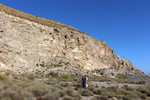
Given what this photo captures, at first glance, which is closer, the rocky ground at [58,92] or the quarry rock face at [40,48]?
the rocky ground at [58,92]

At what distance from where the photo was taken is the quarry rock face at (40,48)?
20.3 meters

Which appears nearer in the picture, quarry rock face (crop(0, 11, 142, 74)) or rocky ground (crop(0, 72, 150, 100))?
rocky ground (crop(0, 72, 150, 100))

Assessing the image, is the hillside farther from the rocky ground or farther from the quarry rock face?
the rocky ground

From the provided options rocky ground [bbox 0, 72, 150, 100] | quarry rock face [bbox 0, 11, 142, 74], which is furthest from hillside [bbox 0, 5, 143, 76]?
rocky ground [bbox 0, 72, 150, 100]

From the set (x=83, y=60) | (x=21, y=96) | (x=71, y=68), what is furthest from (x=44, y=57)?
(x=21, y=96)

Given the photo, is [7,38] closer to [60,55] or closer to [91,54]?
[60,55]

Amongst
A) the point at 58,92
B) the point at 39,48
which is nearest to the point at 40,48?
the point at 39,48

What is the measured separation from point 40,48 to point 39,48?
0.22 metres

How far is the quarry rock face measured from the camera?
20297mm

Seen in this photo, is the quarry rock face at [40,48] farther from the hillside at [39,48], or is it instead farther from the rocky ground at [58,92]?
the rocky ground at [58,92]

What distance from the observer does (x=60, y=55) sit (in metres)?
28.2

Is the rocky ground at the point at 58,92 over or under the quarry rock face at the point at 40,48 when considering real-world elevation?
under

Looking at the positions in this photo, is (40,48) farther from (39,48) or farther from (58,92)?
(58,92)

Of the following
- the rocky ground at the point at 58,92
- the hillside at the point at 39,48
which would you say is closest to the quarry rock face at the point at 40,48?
the hillside at the point at 39,48
